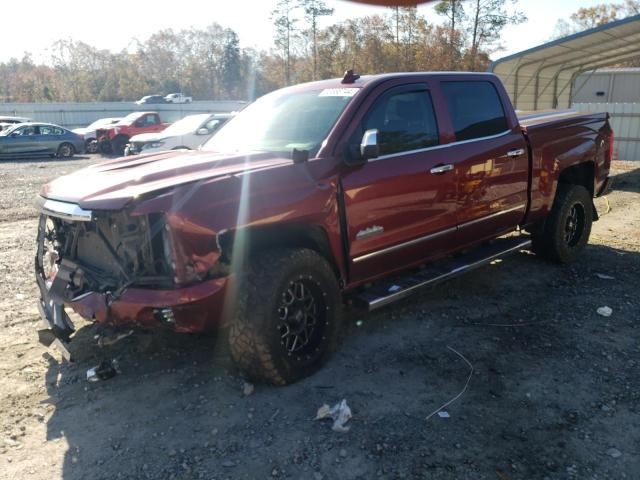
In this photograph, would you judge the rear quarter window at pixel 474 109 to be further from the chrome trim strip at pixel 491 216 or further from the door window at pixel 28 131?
the door window at pixel 28 131

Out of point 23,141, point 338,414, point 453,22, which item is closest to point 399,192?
point 338,414

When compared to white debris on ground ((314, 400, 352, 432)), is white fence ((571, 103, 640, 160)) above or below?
above

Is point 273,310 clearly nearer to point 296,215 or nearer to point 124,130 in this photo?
point 296,215

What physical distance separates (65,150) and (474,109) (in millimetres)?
21923

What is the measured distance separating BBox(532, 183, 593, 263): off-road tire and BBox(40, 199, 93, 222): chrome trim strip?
4802 mm

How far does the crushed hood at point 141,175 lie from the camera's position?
3332 mm

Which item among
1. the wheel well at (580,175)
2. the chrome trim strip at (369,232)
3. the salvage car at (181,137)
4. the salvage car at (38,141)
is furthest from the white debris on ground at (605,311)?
the salvage car at (38,141)

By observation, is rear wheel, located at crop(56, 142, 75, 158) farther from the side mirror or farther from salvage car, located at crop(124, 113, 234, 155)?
the side mirror

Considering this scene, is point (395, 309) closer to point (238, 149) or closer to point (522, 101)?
point (238, 149)

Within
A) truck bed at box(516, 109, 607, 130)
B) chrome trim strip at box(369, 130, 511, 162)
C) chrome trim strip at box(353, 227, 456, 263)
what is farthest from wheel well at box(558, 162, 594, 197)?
chrome trim strip at box(353, 227, 456, 263)

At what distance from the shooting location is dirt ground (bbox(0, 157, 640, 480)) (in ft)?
9.80

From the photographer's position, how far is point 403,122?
448 cm

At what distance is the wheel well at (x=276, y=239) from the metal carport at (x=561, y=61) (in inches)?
489

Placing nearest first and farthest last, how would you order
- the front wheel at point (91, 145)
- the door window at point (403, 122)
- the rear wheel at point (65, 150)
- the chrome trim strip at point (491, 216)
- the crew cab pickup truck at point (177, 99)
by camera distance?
the door window at point (403, 122), the chrome trim strip at point (491, 216), the rear wheel at point (65, 150), the front wheel at point (91, 145), the crew cab pickup truck at point (177, 99)
